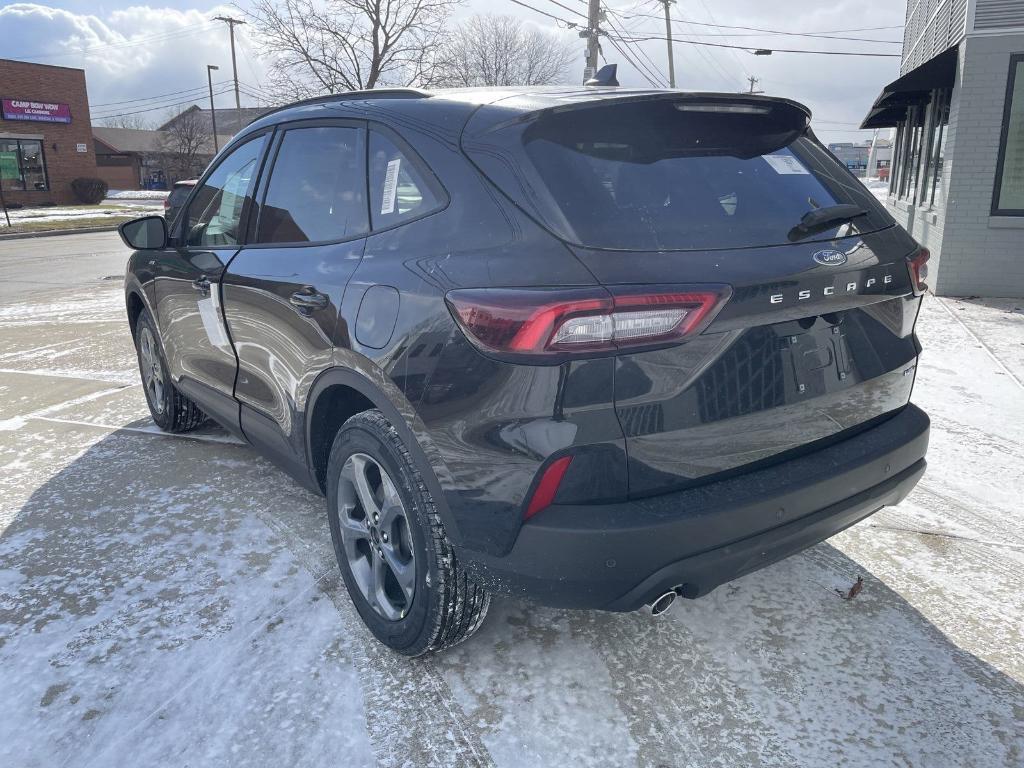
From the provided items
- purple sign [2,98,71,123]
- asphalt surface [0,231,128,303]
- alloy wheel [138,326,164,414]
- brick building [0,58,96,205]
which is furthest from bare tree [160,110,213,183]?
alloy wheel [138,326,164,414]

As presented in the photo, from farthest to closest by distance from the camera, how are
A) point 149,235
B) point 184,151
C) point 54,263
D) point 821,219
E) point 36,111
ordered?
point 184,151
point 36,111
point 54,263
point 149,235
point 821,219

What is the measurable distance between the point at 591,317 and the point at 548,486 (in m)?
0.44

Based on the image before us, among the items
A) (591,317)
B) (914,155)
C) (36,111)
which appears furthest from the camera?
(36,111)

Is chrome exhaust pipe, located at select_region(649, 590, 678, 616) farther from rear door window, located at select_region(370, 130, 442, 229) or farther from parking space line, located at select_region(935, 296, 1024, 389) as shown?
parking space line, located at select_region(935, 296, 1024, 389)

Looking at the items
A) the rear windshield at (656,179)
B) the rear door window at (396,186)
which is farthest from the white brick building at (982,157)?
the rear door window at (396,186)

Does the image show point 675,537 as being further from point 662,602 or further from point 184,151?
point 184,151

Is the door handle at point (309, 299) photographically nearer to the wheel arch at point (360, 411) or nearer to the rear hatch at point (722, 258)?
the wheel arch at point (360, 411)

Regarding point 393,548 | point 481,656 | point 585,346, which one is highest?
point 585,346

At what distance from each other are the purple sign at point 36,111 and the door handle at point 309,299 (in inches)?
1601

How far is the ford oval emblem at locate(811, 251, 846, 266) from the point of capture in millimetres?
2273

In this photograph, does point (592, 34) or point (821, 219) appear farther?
point (592, 34)

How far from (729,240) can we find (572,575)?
997mm

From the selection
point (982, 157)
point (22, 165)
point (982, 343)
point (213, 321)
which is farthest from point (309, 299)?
point (22, 165)

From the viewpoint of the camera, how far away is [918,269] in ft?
8.88
